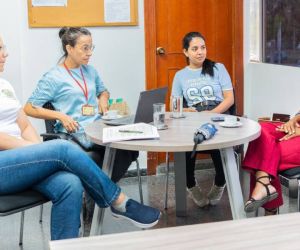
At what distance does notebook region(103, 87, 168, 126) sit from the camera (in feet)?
8.29

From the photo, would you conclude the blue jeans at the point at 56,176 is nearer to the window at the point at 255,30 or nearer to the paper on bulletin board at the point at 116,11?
the paper on bulletin board at the point at 116,11

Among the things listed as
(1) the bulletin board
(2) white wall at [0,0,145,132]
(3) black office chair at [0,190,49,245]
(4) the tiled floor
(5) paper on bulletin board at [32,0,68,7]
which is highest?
(5) paper on bulletin board at [32,0,68,7]

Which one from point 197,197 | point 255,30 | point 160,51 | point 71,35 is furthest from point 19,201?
point 255,30

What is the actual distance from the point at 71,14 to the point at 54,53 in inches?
12.7

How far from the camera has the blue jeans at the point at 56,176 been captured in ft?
6.76

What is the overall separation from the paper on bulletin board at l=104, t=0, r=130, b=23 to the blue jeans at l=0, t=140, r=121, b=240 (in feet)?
6.24

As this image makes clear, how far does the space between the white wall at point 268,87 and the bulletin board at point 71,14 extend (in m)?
1.17

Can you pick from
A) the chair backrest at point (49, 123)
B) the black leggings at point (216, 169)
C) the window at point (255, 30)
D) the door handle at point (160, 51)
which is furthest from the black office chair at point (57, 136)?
the window at point (255, 30)

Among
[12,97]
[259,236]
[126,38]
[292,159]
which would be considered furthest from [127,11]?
[259,236]

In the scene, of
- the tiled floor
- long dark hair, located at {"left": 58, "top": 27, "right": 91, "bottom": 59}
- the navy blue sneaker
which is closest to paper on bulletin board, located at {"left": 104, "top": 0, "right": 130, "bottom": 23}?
long dark hair, located at {"left": 58, "top": 27, "right": 91, "bottom": 59}

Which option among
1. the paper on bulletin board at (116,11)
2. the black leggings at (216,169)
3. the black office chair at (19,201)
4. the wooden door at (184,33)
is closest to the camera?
the black office chair at (19,201)

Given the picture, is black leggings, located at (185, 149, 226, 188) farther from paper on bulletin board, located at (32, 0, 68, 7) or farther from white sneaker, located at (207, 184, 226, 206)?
paper on bulletin board, located at (32, 0, 68, 7)

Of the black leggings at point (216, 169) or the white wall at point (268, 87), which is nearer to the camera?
the black leggings at point (216, 169)

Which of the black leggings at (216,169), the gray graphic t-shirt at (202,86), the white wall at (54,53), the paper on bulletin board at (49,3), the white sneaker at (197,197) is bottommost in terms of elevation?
the white sneaker at (197,197)
